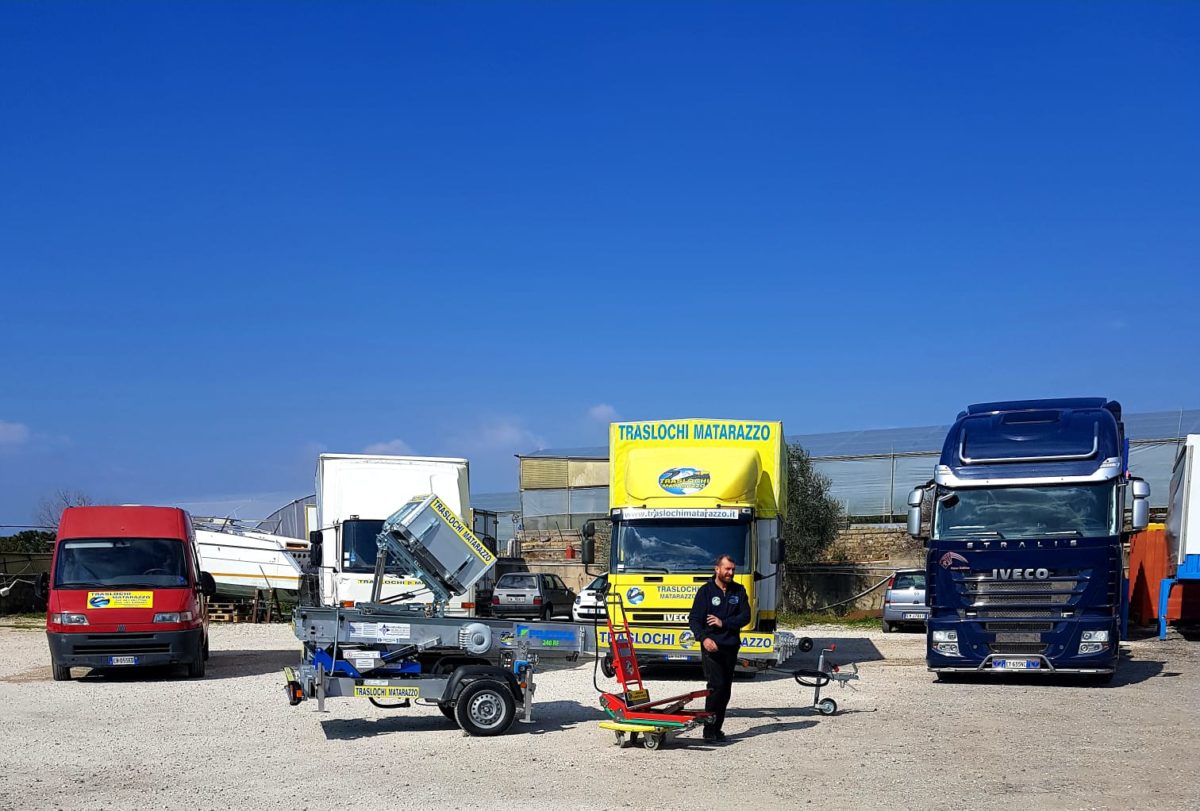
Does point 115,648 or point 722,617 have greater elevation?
point 722,617

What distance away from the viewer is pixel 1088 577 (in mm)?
15914

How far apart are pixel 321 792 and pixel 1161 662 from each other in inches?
614

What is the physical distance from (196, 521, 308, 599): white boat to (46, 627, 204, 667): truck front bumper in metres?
16.8

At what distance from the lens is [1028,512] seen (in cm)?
1638

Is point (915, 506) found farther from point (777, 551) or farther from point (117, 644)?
point (117, 644)

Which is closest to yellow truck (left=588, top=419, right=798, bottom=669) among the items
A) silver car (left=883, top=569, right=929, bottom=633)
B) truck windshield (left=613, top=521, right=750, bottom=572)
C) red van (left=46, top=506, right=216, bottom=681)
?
truck windshield (left=613, top=521, right=750, bottom=572)

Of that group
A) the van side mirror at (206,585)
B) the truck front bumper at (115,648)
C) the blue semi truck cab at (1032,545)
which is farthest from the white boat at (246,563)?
the blue semi truck cab at (1032,545)

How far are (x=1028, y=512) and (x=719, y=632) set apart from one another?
20.5ft

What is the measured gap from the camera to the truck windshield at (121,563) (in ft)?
59.1

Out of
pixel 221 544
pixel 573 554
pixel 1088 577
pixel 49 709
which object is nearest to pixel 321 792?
pixel 49 709

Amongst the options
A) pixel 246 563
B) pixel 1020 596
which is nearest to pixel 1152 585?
pixel 1020 596

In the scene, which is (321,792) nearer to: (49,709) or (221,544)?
(49,709)

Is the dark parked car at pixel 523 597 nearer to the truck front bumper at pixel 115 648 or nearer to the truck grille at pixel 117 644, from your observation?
the truck front bumper at pixel 115 648

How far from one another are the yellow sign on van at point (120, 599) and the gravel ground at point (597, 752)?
3.75ft
